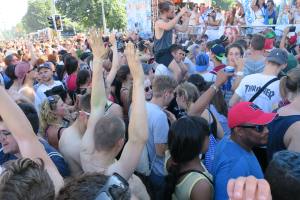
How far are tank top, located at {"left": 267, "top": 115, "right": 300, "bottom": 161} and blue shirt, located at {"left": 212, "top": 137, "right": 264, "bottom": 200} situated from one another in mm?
556

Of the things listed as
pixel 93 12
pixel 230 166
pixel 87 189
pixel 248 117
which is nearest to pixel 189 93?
pixel 248 117

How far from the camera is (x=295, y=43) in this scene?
805 cm

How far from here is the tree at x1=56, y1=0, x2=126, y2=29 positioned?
52.3 metres

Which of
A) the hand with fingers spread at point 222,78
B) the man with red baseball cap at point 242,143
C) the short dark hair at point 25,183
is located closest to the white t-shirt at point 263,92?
the hand with fingers spread at point 222,78

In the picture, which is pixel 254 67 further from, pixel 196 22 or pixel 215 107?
pixel 196 22

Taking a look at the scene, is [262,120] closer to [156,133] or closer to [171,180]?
[171,180]

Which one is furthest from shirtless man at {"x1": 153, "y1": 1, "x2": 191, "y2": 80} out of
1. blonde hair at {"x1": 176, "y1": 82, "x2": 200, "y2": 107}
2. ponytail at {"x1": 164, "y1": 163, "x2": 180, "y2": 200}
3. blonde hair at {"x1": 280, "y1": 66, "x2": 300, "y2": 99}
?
ponytail at {"x1": 164, "y1": 163, "x2": 180, "y2": 200}

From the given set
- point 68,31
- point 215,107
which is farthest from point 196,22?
point 68,31

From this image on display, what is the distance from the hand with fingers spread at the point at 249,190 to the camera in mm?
1116

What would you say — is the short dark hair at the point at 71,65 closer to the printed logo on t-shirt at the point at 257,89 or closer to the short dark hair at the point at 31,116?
the printed logo on t-shirt at the point at 257,89

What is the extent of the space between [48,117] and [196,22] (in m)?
11.1

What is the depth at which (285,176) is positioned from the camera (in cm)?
172

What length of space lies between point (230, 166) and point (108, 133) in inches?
33.8

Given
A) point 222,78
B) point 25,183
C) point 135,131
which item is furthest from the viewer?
point 222,78
